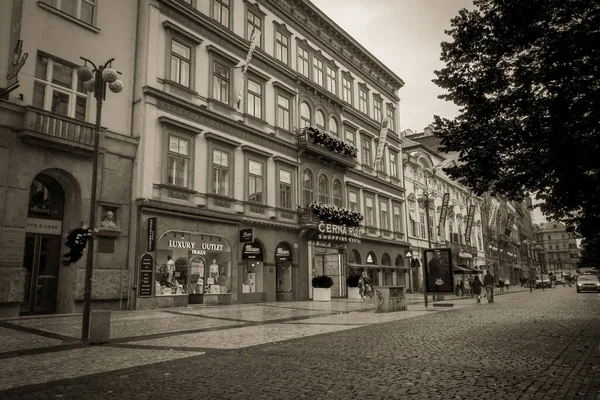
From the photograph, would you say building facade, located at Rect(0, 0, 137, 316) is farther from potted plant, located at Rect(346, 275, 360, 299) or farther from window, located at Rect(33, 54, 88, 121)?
potted plant, located at Rect(346, 275, 360, 299)

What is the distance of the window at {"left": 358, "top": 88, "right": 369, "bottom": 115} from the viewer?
38.0 metres

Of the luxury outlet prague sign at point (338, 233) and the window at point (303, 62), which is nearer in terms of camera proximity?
the luxury outlet prague sign at point (338, 233)

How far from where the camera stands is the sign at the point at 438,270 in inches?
840

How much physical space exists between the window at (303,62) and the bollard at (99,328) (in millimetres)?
23796

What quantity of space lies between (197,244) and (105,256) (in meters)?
4.59

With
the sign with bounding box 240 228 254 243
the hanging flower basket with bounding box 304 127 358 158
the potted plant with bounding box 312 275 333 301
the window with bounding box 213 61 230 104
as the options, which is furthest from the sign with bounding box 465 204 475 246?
the window with bounding box 213 61 230 104

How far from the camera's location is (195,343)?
10180mm

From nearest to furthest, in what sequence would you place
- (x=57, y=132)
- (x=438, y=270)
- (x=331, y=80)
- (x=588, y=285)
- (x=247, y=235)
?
(x=57, y=132) → (x=438, y=270) → (x=247, y=235) → (x=331, y=80) → (x=588, y=285)

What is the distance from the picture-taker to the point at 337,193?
1287 inches

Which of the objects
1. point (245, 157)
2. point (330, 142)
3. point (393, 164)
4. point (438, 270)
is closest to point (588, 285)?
point (393, 164)

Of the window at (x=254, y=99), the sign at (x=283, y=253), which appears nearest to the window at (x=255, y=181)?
the window at (x=254, y=99)

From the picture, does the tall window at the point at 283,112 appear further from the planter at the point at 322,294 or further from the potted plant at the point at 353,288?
the potted plant at the point at 353,288

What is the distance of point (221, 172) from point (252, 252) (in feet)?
15.0

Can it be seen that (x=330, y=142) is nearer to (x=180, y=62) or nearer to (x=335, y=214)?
(x=335, y=214)
